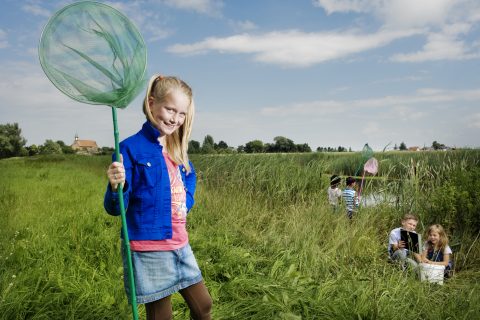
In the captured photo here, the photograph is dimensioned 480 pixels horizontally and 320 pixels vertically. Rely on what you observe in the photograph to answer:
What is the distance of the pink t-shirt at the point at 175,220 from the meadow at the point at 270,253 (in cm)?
119

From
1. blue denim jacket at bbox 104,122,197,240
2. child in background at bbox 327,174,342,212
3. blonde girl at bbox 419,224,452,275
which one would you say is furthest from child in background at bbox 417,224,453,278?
blue denim jacket at bbox 104,122,197,240

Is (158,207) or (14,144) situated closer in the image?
(158,207)

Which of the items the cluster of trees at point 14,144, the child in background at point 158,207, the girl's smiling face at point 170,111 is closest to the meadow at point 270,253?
the child in background at point 158,207

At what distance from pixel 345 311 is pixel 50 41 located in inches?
98.9

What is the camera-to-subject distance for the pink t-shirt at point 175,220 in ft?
6.30

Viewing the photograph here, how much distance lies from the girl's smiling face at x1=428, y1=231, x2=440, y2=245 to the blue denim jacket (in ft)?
13.5

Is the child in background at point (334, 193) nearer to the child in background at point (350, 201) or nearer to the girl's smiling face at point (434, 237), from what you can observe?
the child in background at point (350, 201)

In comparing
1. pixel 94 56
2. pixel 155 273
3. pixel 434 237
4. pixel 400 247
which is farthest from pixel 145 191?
pixel 434 237

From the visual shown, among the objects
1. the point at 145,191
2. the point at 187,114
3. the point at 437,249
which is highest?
the point at 187,114

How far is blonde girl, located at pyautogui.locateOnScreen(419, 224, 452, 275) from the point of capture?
4.92 meters

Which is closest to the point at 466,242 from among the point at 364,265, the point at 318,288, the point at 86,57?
the point at 364,265

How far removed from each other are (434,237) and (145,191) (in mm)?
4257

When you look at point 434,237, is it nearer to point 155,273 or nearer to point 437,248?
point 437,248

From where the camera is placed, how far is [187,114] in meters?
2.08
